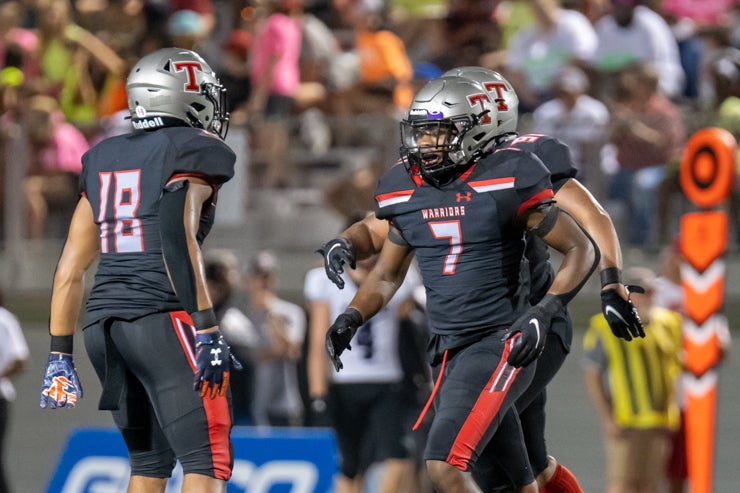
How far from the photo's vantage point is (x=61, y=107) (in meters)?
13.1

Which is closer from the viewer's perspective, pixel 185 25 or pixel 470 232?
pixel 470 232

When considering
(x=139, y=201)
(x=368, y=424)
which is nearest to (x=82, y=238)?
(x=139, y=201)

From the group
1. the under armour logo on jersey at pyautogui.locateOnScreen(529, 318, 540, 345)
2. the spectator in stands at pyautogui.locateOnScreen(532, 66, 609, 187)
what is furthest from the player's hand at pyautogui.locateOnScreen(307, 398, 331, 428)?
the under armour logo on jersey at pyautogui.locateOnScreen(529, 318, 540, 345)

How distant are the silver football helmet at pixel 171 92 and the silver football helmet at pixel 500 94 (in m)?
0.99

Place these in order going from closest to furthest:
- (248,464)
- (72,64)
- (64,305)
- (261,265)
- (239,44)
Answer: (64,305) → (248,464) → (261,265) → (72,64) → (239,44)

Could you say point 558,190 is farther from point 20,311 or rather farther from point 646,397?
point 20,311

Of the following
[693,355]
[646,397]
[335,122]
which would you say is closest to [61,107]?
[335,122]

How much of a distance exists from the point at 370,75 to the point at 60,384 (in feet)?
21.6

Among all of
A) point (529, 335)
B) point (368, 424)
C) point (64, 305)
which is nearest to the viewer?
point (529, 335)

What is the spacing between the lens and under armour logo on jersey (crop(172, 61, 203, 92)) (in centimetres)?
654

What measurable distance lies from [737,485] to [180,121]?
19.5 ft

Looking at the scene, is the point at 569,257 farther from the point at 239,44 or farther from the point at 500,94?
the point at 239,44

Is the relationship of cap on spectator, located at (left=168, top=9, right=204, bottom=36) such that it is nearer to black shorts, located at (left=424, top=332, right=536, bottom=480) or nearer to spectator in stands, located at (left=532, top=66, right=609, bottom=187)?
spectator in stands, located at (left=532, top=66, right=609, bottom=187)

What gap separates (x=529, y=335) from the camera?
6102mm
